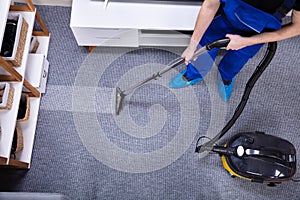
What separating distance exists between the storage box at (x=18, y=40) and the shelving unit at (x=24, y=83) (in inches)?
0.9

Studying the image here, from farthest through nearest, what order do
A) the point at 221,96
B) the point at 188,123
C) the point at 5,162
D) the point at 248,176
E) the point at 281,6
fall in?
the point at 221,96, the point at 188,123, the point at 248,176, the point at 5,162, the point at 281,6

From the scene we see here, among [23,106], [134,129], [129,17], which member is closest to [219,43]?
[129,17]

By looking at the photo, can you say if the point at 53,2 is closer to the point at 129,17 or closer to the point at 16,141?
the point at 129,17

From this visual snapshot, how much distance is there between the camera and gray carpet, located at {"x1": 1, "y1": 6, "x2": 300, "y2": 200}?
1690mm

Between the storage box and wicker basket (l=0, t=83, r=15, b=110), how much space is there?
0.10 m

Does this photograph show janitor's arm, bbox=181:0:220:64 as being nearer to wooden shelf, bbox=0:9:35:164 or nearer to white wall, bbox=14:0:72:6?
wooden shelf, bbox=0:9:35:164

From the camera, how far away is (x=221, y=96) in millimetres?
1829

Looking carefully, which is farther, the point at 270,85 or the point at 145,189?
the point at 270,85

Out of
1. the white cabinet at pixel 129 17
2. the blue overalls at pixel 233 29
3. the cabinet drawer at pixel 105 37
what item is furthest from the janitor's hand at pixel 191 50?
the cabinet drawer at pixel 105 37

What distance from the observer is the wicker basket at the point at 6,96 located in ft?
4.64

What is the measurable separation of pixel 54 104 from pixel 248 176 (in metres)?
1.04

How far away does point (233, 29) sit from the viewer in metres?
1.44

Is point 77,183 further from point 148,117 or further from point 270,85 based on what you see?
point 270,85

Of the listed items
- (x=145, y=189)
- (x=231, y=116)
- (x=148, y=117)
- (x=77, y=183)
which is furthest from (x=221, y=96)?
(x=77, y=183)
